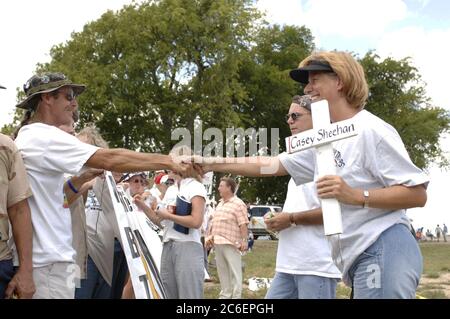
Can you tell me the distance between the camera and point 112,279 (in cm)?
604

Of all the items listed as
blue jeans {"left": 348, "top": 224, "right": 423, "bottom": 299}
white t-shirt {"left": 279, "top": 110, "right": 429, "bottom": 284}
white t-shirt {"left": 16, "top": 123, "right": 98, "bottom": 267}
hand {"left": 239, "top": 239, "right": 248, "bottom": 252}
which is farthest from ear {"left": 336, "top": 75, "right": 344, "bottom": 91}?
hand {"left": 239, "top": 239, "right": 248, "bottom": 252}

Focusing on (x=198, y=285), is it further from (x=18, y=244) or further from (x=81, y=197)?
(x=18, y=244)

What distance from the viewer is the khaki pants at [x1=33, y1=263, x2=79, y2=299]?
369 centimetres

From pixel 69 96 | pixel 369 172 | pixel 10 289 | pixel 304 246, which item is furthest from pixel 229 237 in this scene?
pixel 369 172

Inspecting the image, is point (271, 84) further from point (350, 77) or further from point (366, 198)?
point (366, 198)

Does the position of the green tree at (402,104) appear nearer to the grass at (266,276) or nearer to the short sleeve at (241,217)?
the grass at (266,276)

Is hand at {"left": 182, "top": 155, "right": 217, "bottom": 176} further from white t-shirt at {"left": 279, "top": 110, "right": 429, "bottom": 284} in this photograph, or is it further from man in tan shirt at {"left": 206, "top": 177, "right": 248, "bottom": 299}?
man in tan shirt at {"left": 206, "top": 177, "right": 248, "bottom": 299}

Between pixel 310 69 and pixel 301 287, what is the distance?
167cm

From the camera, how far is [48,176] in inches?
148

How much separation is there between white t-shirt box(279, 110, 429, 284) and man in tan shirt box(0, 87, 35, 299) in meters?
1.66

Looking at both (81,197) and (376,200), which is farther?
(81,197)

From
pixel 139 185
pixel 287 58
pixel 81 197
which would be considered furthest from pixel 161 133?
pixel 81 197

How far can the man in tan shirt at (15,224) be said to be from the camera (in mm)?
3572
